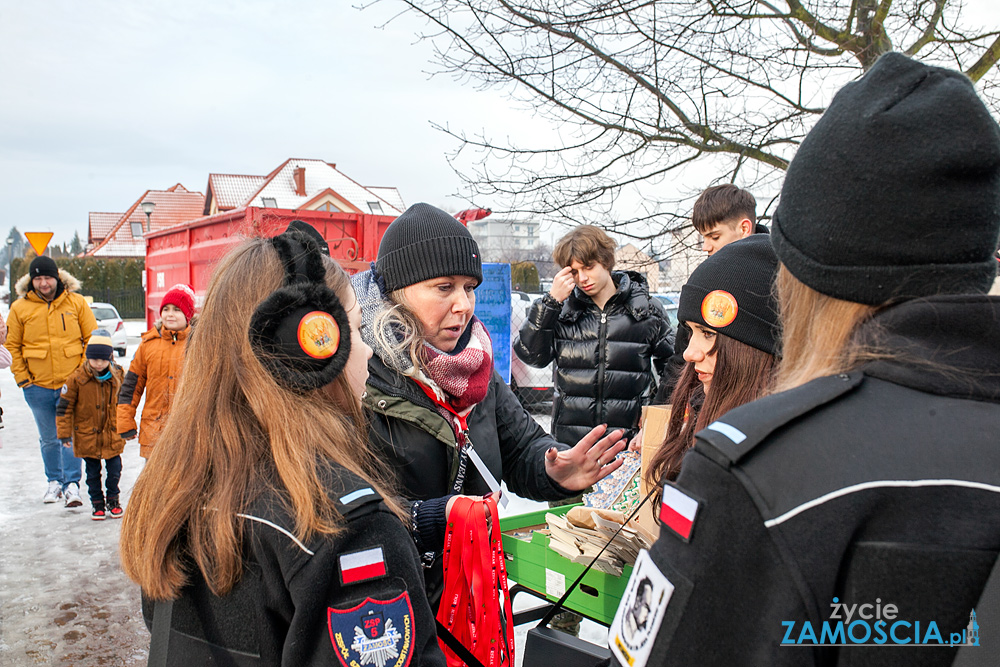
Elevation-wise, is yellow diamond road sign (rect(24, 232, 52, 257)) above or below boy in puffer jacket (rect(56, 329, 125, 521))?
above

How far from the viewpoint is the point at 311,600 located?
124 centimetres

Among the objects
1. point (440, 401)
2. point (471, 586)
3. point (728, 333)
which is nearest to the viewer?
point (471, 586)

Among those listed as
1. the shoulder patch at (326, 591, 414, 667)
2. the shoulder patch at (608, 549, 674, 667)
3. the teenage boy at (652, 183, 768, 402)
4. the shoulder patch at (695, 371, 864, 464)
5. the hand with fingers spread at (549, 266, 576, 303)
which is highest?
the teenage boy at (652, 183, 768, 402)

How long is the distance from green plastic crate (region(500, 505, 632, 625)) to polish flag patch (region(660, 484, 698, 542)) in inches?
38.8

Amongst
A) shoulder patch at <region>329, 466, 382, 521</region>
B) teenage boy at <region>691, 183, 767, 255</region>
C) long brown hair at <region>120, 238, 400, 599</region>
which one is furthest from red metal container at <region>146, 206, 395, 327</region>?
shoulder patch at <region>329, 466, 382, 521</region>

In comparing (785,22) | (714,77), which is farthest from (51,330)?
(785,22)

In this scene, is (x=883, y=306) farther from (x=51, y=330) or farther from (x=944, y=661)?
(x=51, y=330)

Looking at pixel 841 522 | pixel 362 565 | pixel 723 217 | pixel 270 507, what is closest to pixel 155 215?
pixel 723 217

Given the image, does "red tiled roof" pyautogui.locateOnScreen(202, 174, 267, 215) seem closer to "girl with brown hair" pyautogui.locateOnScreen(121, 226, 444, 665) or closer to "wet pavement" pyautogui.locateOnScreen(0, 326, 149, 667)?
"wet pavement" pyautogui.locateOnScreen(0, 326, 149, 667)

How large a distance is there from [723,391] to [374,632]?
1.24m

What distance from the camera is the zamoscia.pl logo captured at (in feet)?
2.62

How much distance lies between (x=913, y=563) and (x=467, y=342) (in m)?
1.72

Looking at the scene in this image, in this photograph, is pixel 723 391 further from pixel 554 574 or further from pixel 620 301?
pixel 620 301

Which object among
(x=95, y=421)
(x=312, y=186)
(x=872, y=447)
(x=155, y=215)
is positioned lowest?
(x=95, y=421)
